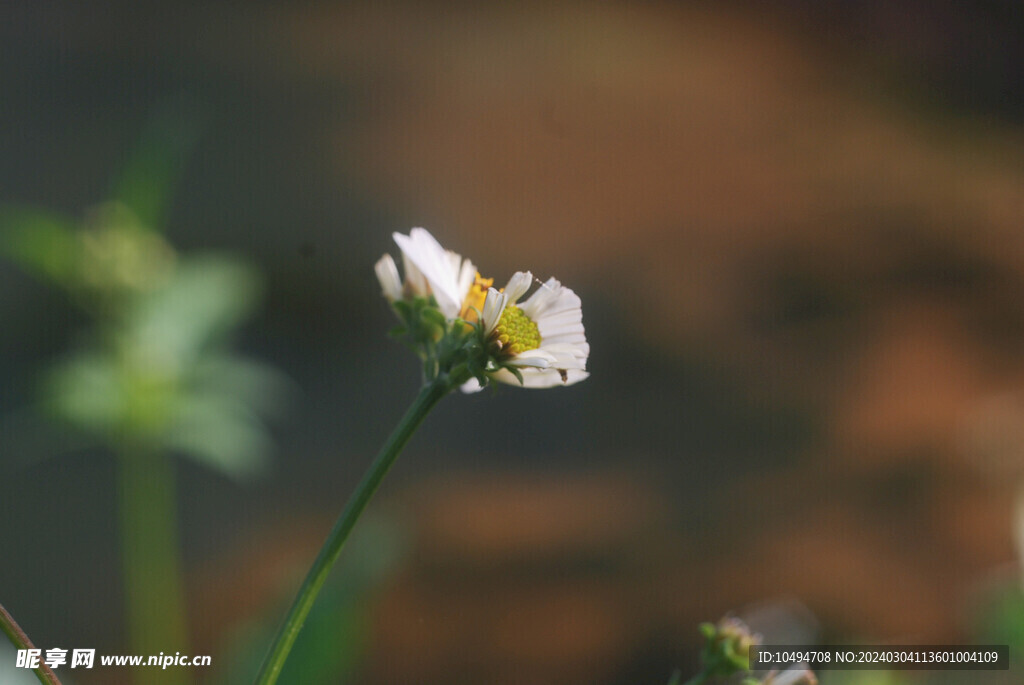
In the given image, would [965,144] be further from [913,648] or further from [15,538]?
[15,538]

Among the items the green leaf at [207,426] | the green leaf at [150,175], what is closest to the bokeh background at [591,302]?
the green leaf at [207,426]

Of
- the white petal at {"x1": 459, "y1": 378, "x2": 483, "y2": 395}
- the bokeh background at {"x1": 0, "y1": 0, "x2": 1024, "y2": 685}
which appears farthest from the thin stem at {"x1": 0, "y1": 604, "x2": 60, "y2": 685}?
the bokeh background at {"x1": 0, "y1": 0, "x2": 1024, "y2": 685}

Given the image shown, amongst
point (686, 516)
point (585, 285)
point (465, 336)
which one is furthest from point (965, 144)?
point (465, 336)

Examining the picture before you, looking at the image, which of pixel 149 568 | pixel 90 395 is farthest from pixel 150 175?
pixel 149 568

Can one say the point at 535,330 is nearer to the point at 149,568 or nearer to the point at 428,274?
the point at 428,274

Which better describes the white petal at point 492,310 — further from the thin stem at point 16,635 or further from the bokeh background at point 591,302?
the bokeh background at point 591,302

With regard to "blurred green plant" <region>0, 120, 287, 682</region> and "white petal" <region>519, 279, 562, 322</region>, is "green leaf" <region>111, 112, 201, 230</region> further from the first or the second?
"white petal" <region>519, 279, 562, 322</region>
